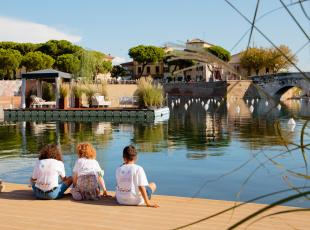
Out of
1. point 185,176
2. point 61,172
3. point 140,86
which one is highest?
point 140,86

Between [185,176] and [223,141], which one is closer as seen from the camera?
[185,176]

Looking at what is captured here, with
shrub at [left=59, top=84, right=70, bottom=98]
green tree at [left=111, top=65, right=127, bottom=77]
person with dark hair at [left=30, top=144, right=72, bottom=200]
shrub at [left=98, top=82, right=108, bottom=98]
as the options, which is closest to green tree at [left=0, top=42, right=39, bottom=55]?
green tree at [left=111, top=65, right=127, bottom=77]

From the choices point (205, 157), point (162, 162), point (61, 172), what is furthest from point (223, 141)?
point (61, 172)

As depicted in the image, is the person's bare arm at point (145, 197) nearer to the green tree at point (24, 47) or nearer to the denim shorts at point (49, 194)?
the denim shorts at point (49, 194)

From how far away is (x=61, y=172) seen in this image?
209 inches

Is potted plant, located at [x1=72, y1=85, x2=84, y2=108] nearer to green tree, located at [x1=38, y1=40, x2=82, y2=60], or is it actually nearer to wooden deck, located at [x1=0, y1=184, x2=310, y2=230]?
wooden deck, located at [x1=0, y1=184, x2=310, y2=230]

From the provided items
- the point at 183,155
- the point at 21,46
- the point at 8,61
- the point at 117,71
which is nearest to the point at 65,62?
the point at 8,61

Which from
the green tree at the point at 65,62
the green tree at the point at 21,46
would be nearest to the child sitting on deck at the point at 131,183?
the green tree at the point at 65,62

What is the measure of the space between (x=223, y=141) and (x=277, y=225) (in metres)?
11.8

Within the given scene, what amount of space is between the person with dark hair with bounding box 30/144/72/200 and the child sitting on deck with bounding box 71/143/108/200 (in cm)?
18

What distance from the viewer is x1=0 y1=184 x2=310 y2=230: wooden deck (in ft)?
13.0

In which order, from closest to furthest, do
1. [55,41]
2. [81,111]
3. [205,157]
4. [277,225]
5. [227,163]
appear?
[277,225] → [227,163] → [205,157] → [81,111] → [55,41]

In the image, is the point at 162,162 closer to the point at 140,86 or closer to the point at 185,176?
the point at 185,176

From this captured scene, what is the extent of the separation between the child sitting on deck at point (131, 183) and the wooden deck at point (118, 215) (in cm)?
10
